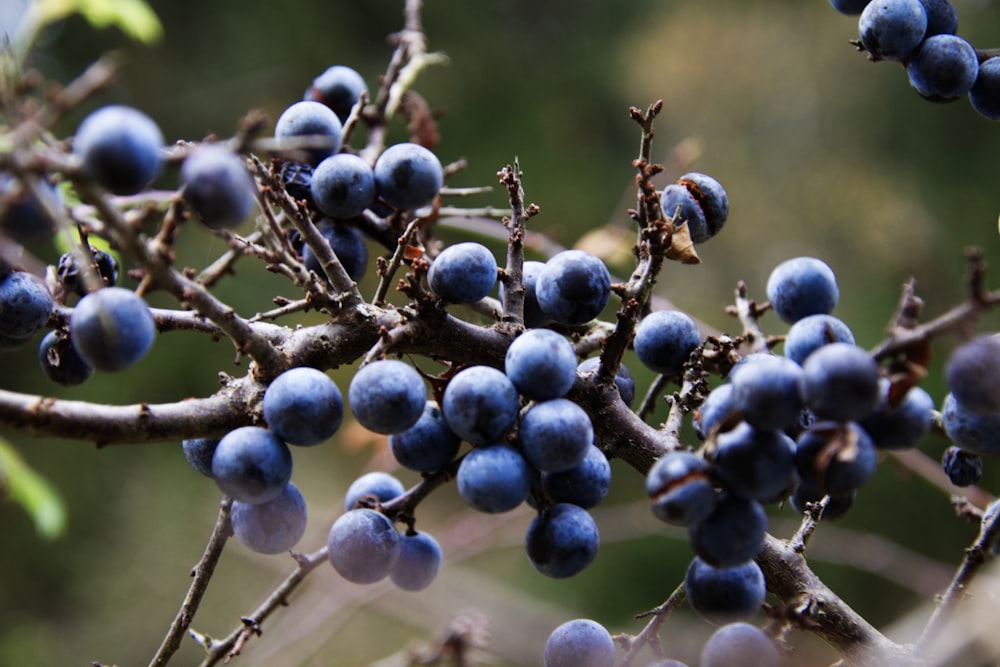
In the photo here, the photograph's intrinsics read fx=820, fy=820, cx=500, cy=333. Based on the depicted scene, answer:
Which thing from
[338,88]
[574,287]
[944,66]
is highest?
[944,66]

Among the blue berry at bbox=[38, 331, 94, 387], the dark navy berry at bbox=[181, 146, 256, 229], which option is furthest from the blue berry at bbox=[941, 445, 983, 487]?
the blue berry at bbox=[38, 331, 94, 387]

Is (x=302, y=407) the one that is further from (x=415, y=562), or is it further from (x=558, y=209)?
(x=558, y=209)

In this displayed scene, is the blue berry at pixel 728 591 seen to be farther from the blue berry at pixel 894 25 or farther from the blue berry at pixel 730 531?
the blue berry at pixel 894 25

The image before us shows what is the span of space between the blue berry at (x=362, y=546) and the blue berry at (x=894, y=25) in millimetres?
718

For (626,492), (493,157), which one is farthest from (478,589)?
(493,157)

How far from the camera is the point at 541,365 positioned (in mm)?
692

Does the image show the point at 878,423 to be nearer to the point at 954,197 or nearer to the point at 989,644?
the point at 989,644

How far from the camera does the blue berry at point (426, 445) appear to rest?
0.76 m

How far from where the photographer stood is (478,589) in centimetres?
281

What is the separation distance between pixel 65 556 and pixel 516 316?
332cm

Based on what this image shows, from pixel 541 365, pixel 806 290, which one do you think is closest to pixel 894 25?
pixel 806 290

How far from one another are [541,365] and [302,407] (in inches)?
7.9

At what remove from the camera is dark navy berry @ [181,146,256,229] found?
55 cm

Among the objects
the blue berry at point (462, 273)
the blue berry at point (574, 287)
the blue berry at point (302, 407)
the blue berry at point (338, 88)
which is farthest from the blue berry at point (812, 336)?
the blue berry at point (338, 88)
